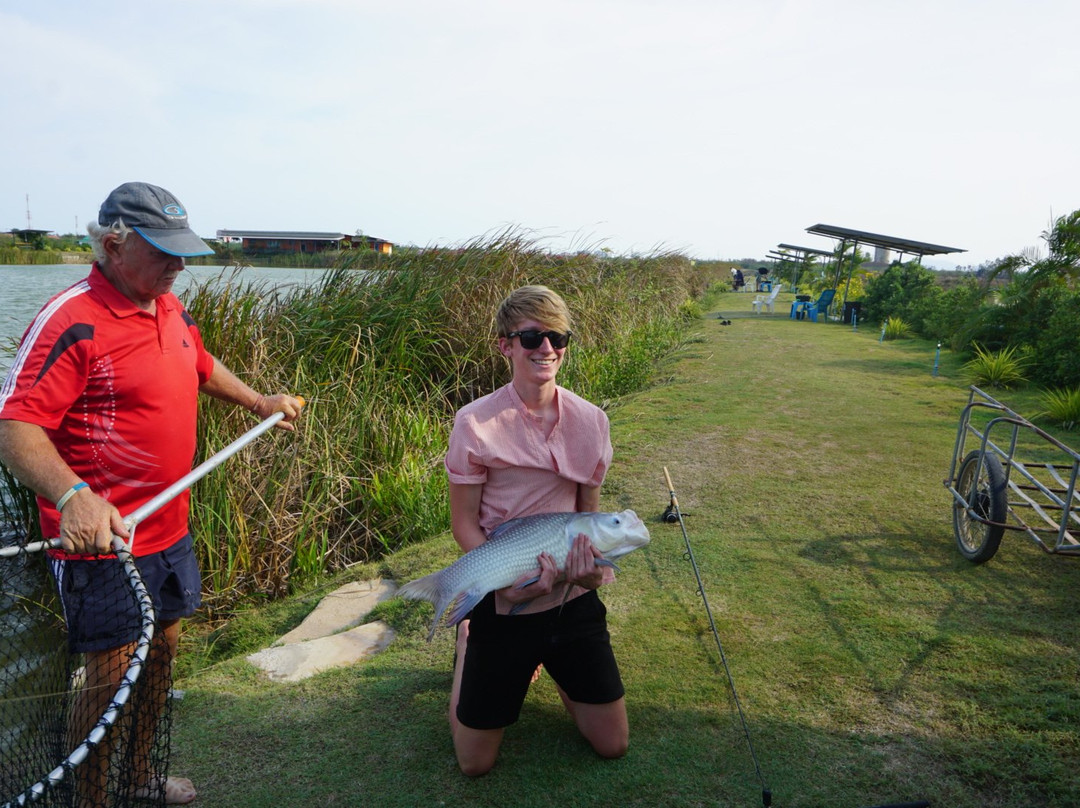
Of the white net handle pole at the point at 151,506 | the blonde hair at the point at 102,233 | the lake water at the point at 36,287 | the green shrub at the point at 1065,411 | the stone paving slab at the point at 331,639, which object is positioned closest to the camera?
the white net handle pole at the point at 151,506

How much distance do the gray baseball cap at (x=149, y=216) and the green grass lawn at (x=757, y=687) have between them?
6.34 ft

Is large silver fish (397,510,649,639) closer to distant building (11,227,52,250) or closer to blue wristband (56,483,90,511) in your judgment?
blue wristband (56,483,90,511)

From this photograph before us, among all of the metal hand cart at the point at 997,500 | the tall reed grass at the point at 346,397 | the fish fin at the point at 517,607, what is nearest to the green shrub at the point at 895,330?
the tall reed grass at the point at 346,397

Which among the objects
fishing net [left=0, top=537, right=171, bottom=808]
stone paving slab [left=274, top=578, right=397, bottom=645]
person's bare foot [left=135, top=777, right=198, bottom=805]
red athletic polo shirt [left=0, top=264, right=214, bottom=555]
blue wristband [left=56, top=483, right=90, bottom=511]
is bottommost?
stone paving slab [left=274, top=578, right=397, bottom=645]

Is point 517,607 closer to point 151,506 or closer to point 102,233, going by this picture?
point 151,506

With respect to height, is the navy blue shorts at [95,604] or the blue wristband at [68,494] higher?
the blue wristband at [68,494]

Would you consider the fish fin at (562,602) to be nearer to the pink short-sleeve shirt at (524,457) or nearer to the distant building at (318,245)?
the pink short-sleeve shirt at (524,457)

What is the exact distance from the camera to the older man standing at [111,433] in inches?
90.0

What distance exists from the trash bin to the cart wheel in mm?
16705

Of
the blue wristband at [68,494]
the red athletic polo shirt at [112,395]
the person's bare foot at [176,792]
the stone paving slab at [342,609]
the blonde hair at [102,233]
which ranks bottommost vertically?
the stone paving slab at [342,609]

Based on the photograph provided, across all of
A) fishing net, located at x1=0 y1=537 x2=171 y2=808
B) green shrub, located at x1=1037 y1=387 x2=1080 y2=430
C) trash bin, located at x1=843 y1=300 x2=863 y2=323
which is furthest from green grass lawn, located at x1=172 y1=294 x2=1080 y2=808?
trash bin, located at x1=843 y1=300 x2=863 y2=323

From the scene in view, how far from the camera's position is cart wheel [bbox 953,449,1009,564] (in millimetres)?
4277

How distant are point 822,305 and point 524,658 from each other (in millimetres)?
20938

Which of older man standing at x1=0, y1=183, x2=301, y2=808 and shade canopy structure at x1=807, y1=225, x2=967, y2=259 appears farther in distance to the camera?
shade canopy structure at x1=807, y1=225, x2=967, y2=259
